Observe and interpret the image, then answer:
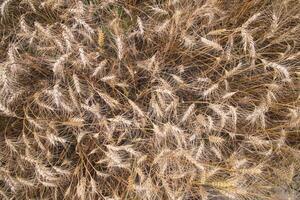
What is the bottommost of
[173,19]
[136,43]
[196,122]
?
[196,122]

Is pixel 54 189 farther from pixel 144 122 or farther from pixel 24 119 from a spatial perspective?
pixel 144 122

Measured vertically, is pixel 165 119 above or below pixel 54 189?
above

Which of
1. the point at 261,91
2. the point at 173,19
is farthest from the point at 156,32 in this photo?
the point at 261,91

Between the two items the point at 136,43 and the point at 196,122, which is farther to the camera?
the point at 136,43

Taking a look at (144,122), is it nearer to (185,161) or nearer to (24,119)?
(185,161)

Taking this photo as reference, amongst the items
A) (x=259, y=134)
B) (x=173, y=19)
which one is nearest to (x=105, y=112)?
(x=173, y=19)

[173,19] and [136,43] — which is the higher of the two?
[173,19]
